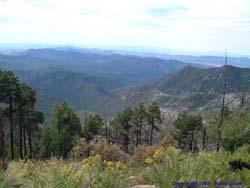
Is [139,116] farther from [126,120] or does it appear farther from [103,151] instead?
[103,151]

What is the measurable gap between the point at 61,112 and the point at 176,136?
14.0m

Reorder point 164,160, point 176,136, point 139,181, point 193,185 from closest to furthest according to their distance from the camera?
point 193,185 < point 164,160 < point 139,181 < point 176,136

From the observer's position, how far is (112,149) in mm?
23141

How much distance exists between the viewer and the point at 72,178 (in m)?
3.50

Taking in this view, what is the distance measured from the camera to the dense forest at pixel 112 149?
3.57 m

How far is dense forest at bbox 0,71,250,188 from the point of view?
3.57 m

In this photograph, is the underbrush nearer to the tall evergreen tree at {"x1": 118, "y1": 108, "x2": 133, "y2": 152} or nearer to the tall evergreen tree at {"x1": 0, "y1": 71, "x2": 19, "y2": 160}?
the tall evergreen tree at {"x1": 0, "y1": 71, "x2": 19, "y2": 160}

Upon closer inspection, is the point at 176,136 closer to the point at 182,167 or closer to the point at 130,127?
the point at 130,127

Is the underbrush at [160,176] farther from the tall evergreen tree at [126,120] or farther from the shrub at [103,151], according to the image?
the tall evergreen tree at [126,120]

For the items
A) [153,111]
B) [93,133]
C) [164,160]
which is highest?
[164,160]

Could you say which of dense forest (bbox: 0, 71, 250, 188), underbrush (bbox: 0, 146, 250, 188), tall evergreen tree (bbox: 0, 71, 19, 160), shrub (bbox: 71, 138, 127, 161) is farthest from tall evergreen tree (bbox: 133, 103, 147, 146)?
underbrush (bbox: 0, 146, 250, 188)

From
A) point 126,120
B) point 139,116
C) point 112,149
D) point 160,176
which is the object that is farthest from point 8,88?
point 160,176

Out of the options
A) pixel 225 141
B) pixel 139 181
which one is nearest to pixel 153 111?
pixel 225 141

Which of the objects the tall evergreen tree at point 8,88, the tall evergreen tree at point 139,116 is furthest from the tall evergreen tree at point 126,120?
the tall evergreen tree at point 8,88
